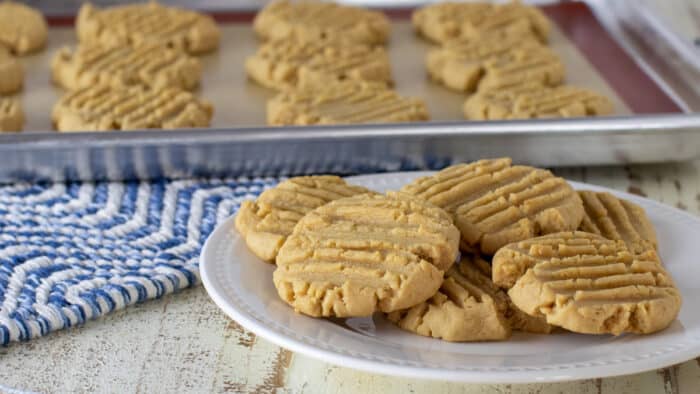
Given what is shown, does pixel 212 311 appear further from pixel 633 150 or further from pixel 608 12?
pixel 608 12

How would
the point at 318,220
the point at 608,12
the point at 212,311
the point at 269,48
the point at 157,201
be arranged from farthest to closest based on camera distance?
the point at 608,12 < the point at 269,48 < the point at 157,201 < the point at 212,311 < the point at 318,220

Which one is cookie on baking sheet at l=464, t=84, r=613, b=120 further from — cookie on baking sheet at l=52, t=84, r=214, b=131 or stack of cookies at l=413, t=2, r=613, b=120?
cookie on baking sheet at l=52, t=84, r=214, b=131

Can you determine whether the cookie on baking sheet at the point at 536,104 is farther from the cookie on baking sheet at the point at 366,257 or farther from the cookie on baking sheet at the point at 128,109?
the cookie on baking sheet at the point at 366,257

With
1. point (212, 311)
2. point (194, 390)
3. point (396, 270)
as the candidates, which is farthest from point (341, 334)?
point (212, 311)

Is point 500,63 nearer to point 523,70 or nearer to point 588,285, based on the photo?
point 523,70

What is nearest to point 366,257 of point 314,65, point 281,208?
point 281,208

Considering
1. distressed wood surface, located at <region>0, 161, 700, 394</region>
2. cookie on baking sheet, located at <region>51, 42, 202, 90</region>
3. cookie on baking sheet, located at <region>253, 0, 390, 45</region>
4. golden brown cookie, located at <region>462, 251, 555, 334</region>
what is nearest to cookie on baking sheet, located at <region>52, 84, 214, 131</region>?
cookie on baking sheet, located at <region>51, 42, 202, 90</region>
